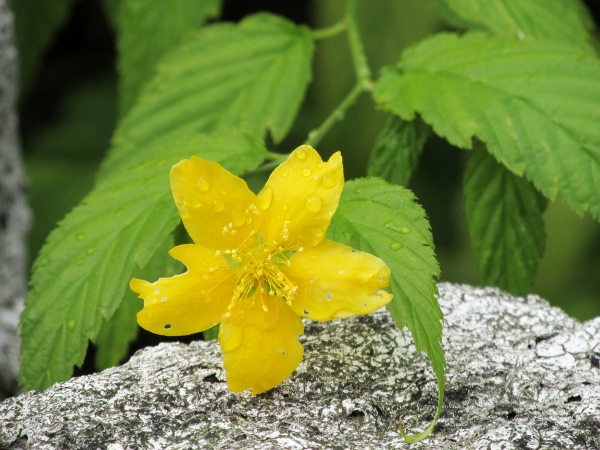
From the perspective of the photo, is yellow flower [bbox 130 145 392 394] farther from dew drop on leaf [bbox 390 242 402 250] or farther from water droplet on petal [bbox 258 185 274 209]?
dew drop on leaf [bbox 390 242 402 250]

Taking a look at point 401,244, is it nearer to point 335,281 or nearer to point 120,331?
point 335,281

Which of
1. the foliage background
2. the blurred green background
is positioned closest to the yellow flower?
the blurred green background

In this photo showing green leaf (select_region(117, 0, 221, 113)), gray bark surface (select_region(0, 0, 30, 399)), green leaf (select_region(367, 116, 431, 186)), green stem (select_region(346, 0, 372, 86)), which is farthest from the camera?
green leaf (select_region(117, 0, 221, 113))

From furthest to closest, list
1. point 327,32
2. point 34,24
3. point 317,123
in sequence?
point 317,123 → point 34,24 → point 327,32

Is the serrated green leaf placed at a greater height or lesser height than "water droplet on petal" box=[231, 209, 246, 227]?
lesser

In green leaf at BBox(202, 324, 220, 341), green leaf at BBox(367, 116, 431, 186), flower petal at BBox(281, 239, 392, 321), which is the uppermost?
green leaf at BBox(367, 116, 431, 186)

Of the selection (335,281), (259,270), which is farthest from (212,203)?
(335,281)

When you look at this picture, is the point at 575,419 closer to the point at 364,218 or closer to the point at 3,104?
the point at 364,218
